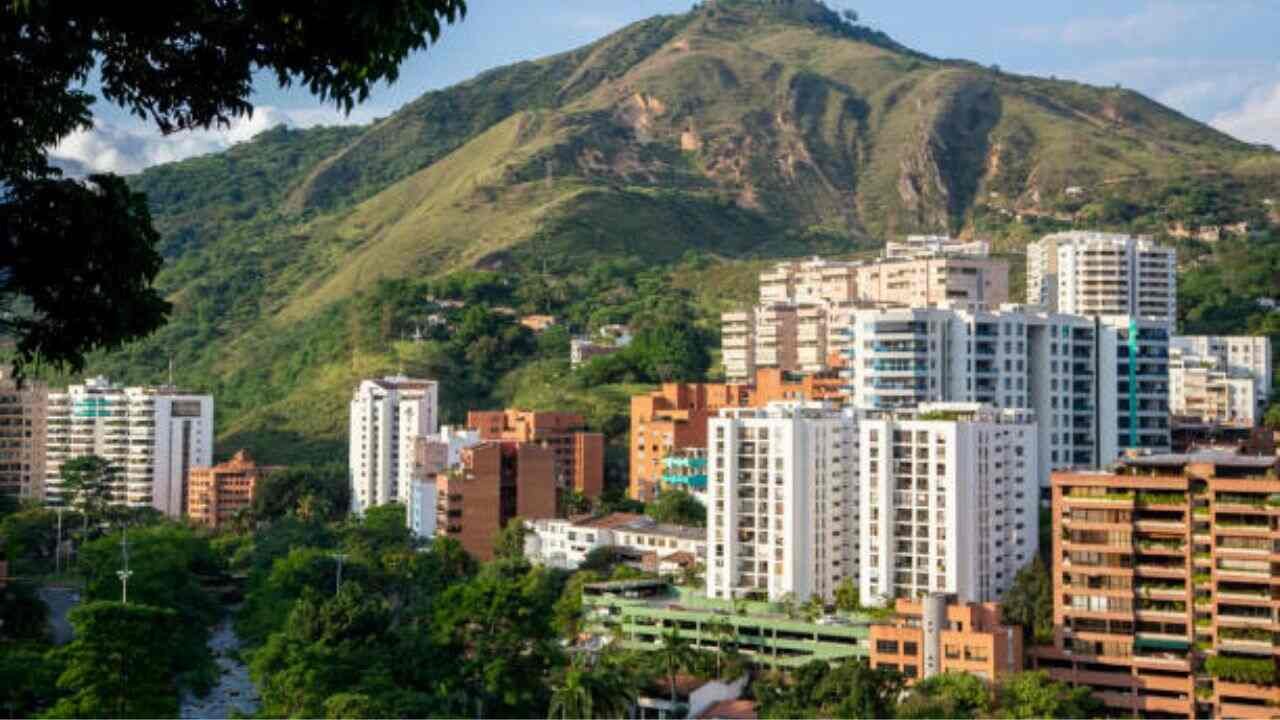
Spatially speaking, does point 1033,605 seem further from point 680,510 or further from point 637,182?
point 637,182

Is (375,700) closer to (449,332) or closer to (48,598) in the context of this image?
(48,598)

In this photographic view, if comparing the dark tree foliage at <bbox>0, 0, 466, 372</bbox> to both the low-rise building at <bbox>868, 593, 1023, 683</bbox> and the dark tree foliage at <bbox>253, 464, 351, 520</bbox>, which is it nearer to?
the low-rise building at <bbox>868, 593, 1023, 683</bbox>

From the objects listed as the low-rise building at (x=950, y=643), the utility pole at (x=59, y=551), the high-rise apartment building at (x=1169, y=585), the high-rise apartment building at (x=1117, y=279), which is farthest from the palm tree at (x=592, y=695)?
the high-rise apartment building at (x=1117, y=279)

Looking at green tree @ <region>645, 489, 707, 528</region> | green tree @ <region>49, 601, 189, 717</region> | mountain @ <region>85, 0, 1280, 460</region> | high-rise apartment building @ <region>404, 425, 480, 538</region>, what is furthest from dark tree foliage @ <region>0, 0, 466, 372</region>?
mountain @ <region>85, 0, 1280, 460</region>

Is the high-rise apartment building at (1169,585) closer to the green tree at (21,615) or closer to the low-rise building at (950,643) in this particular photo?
the low-rise building at (950,643)

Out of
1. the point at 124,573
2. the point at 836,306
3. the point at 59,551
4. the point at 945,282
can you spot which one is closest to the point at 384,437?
the point at 59,551
